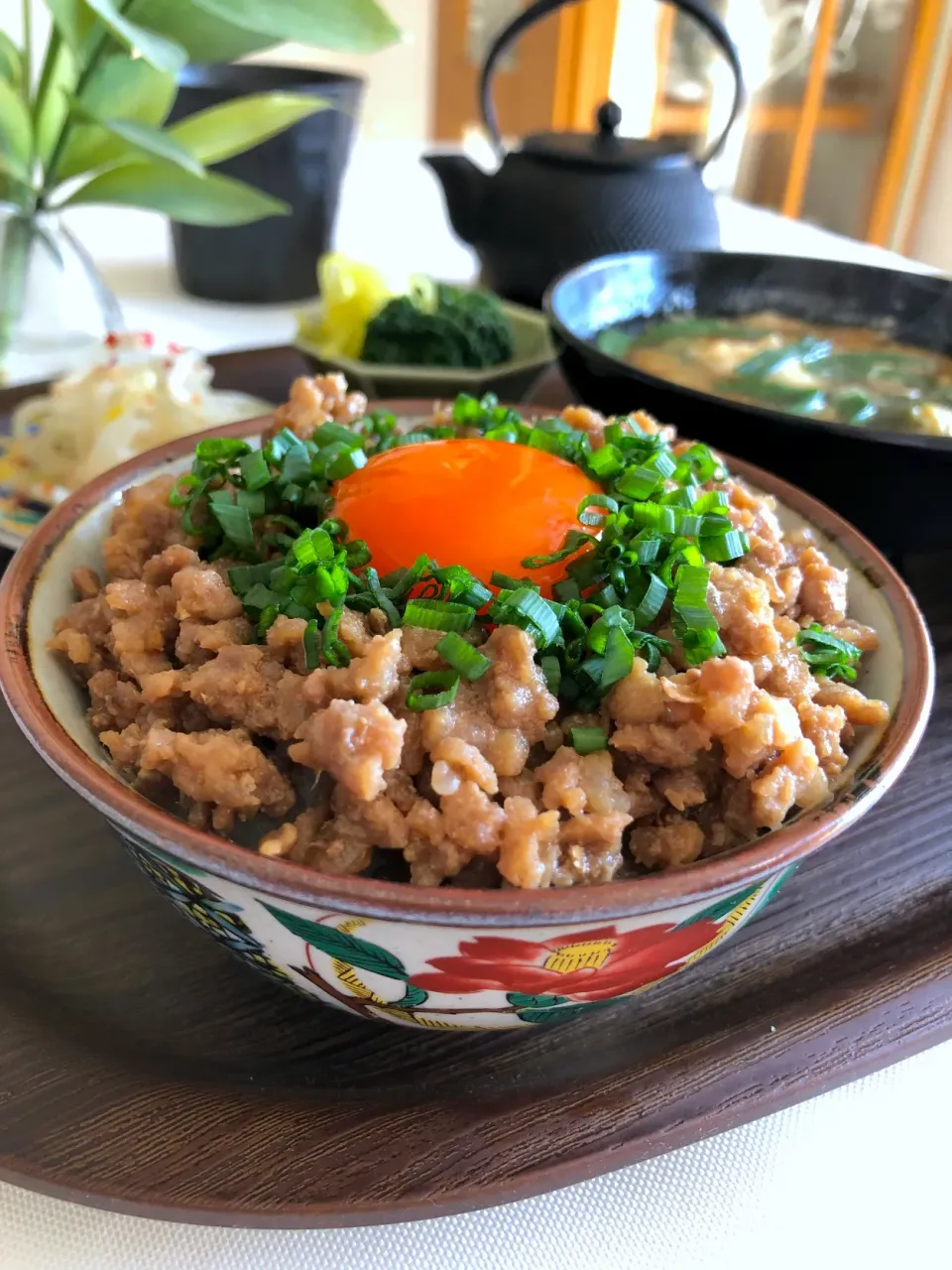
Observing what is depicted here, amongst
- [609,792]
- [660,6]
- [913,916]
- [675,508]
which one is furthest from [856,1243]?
[660,6]

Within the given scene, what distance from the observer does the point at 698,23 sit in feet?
9.56

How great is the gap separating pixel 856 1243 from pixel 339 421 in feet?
4.25

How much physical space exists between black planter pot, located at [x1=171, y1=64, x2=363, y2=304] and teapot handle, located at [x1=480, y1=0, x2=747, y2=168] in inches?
17.8

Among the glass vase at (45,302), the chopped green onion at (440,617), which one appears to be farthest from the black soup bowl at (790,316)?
the glass vase at (45,302)

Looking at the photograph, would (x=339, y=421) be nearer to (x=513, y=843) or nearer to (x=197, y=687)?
(x=197, y=687)

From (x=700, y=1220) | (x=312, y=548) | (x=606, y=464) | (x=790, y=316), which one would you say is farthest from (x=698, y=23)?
(x=700, y=1220)

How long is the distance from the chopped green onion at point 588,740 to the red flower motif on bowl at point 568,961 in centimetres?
19

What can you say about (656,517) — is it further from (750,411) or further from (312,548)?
(750,411)

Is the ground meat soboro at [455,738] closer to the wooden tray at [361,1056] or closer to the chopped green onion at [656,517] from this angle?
the chopped green onion at [656,517]

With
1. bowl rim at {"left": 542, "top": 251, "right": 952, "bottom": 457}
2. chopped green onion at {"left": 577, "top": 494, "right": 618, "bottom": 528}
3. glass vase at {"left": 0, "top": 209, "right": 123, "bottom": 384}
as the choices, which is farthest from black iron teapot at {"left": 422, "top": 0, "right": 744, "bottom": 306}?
chopped green onion at {"left": 577, "top": 494, "right": 618, "bottom": 528}

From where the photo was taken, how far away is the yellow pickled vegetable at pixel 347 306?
2.58 metres

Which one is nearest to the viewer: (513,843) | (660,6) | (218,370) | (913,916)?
(513,843)

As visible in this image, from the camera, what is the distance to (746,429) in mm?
1813

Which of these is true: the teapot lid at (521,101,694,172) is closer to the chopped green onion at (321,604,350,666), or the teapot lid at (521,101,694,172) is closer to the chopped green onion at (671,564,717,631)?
the chopped green onion at (671,564,717,631)
